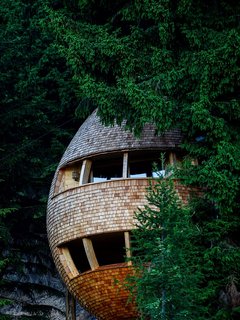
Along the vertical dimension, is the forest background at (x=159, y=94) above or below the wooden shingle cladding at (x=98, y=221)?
above

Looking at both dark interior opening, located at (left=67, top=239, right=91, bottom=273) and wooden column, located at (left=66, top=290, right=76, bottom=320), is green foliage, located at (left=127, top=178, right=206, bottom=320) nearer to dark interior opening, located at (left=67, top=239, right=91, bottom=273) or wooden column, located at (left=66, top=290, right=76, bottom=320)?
dark interior opening, located at (left=67, top=239, right=91, bottom=273)

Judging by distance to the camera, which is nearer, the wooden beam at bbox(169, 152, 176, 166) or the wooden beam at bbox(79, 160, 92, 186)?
the wooden beam at bbox(169, 152, 176, 166)

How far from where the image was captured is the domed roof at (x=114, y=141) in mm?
16656

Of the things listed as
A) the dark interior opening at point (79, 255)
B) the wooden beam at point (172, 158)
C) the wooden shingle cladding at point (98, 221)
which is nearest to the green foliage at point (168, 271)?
the wooden shingle cladding at point (98, 221)

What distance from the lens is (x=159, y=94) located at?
16594 millimetres

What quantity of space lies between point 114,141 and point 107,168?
3.69 feet

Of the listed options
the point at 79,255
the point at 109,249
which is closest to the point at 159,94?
the point at 109,249

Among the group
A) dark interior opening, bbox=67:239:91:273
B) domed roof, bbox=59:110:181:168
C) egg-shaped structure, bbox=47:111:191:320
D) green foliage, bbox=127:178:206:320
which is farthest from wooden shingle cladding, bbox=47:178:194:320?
green foliage, bbox=127:178:206:320

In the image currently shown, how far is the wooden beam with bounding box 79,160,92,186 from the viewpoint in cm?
1688

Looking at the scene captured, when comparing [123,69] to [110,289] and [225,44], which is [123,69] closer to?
[225,44]

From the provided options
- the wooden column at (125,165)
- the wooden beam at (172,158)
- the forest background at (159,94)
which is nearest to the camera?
the forest background at (159,94)

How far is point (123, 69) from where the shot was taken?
17094mm

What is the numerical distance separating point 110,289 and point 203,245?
227 centimetres

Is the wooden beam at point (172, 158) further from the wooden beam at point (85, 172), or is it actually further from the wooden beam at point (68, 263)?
the wooden beam at point (68, 263)
